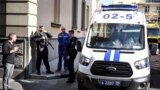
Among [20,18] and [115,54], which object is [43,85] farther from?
[115,54]

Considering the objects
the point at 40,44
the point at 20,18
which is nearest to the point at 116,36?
the point at 40,44

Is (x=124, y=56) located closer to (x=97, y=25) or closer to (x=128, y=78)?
(x=128, y=78)

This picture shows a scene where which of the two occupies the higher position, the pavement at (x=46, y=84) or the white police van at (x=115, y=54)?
the white police van at (x=115, y=54)

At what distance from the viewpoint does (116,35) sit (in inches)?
426

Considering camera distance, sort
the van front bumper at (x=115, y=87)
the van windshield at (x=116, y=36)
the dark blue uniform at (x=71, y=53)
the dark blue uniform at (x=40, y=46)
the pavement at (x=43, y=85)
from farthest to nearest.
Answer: the dark blue uniform at (x=40, y=46) < the dark blue uniform at (x=71, y=53) < the pavement at (x=43, y=85) < the van windshield at (x=116, y=36) < the van front bumper at (x=115, y=87)

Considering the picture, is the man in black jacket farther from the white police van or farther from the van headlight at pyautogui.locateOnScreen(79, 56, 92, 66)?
the van headlight at pyautogui.locateOnScreen(79, 56, 92, 66)

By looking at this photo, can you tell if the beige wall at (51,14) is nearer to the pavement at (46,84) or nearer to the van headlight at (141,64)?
the pavement at (46,84)

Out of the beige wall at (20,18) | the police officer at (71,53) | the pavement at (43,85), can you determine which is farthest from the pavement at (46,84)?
the beige wall at (20,18)

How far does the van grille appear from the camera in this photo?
9834 millimetres

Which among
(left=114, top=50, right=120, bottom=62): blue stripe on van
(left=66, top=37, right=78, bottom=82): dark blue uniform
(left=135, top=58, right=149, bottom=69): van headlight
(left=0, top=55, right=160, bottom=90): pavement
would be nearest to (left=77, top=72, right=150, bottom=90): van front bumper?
(left=135, top=58, right=149, bottom=69): van headlight

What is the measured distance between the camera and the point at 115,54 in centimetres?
1004

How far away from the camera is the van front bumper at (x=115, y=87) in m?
9.76

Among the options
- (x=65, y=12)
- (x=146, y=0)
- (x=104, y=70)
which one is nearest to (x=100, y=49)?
(x=104, y=70)

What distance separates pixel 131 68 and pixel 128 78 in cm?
25
